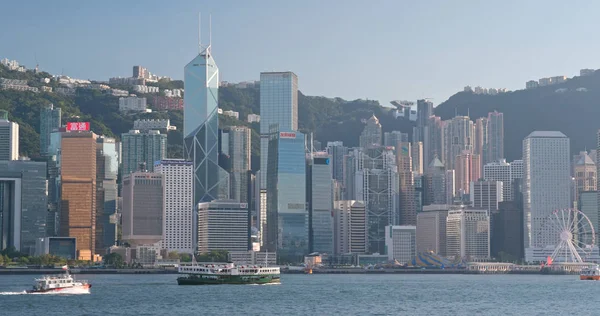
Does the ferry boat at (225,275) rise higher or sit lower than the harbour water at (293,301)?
higher

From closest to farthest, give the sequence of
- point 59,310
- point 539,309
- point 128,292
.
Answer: point 59,310, point 539,309, point 128,292

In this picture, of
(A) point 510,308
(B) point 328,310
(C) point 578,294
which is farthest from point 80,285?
(C) point 578,294

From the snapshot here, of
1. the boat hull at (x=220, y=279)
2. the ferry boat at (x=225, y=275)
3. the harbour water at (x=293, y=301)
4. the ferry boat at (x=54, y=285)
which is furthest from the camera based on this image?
the ferry boat at (x=225, y=275)

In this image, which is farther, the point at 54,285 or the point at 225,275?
the point at 225,275

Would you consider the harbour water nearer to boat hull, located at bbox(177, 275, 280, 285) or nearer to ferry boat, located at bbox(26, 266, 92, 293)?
ferry boat, located at bbox(26, 266, 92, 293)

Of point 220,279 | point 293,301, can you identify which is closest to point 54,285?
point 293,301

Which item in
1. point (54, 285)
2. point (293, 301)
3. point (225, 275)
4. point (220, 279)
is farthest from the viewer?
point (220, 279)

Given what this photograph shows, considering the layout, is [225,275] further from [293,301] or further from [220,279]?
[293,301]

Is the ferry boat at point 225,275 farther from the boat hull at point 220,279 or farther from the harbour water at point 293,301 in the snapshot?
the harbour water at point 293,301

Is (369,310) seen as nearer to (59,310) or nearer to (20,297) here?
(59,310)

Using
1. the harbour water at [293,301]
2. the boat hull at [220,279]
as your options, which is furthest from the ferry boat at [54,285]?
the boat hull at [220,279]

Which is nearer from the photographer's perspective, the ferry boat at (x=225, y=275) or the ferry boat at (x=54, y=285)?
the ferry boat at (x=54, y=285)
